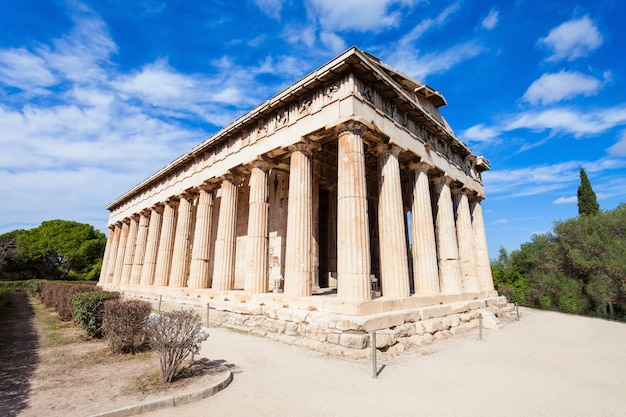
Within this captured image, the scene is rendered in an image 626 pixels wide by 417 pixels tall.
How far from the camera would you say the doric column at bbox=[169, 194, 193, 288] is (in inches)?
679

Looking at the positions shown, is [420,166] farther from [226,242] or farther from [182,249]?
[182,249]

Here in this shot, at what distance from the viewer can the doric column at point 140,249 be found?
74.2 feet

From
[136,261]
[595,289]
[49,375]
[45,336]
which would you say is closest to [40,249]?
[136,261]

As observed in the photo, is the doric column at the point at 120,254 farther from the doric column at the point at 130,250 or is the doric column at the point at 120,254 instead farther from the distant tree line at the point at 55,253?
the distant tree line at the point at 55,253

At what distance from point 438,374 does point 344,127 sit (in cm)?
740

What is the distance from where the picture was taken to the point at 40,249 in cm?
3756

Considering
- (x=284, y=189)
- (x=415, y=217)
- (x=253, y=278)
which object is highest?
(x=284, y=189)

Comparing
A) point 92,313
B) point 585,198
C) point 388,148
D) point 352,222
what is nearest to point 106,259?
point 92,313

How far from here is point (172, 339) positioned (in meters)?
5.02

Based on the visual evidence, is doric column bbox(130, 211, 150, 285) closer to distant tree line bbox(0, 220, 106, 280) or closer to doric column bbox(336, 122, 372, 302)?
doric column bbox(336, 122, 372, 302)

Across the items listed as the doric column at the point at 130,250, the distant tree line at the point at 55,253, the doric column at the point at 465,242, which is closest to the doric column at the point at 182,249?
the doric column at the point at 130,250

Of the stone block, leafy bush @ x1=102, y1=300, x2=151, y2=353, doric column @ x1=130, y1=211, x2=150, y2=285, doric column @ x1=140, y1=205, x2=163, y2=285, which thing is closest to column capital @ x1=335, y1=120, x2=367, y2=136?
the stone block

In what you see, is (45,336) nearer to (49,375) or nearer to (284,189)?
(49,375)

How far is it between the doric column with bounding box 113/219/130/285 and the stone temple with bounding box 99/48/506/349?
23.0 ft
